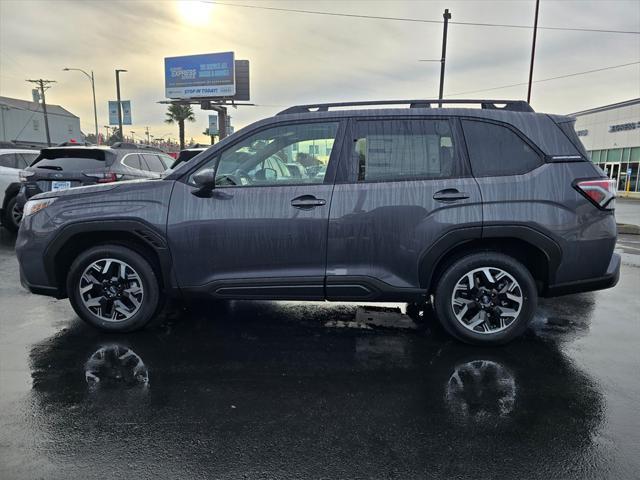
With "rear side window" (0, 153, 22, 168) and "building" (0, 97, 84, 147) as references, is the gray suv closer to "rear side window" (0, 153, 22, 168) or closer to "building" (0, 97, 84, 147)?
"rear side window" (0, 153, 22, 168)

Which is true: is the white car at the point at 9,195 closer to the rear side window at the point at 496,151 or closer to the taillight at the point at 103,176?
the taillight at the point at 103,176

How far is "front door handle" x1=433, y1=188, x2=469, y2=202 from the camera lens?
3486 mm

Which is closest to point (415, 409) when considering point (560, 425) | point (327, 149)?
point (560, 425)

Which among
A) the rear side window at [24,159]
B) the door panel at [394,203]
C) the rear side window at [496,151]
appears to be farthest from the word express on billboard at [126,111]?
the rear side window at [496,151]

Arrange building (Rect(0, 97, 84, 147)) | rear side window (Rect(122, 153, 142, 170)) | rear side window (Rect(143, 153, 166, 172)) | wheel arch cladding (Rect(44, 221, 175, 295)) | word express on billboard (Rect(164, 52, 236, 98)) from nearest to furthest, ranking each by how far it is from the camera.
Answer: wheel arch cladding (Rect(44, 221, 175, 295)), rear side window (Rect(122, 153, 142, 170)), rear side window (Rect(143, 153, 166, 172)), word express on billboard (Rect(164, 52, 236, 98)), building (Rect(0, 97, 84, 147))

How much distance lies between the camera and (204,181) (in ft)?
11.6

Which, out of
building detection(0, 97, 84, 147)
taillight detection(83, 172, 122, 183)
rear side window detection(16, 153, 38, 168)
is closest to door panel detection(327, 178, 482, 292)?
taillight detection(83, 172, 122, 183)

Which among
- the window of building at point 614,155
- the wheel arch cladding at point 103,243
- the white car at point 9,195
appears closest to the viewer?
the wheel arch cladding at point 103,243

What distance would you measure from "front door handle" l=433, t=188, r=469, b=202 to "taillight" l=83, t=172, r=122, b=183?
20.9 feet

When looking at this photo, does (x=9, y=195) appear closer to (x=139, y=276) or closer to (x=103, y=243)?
(x=103, y=243)

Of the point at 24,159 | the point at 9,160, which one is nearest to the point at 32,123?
the point at 24,159

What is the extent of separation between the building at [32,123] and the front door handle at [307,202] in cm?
7360

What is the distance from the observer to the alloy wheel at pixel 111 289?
3.83 m

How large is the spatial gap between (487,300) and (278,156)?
6.99ft
